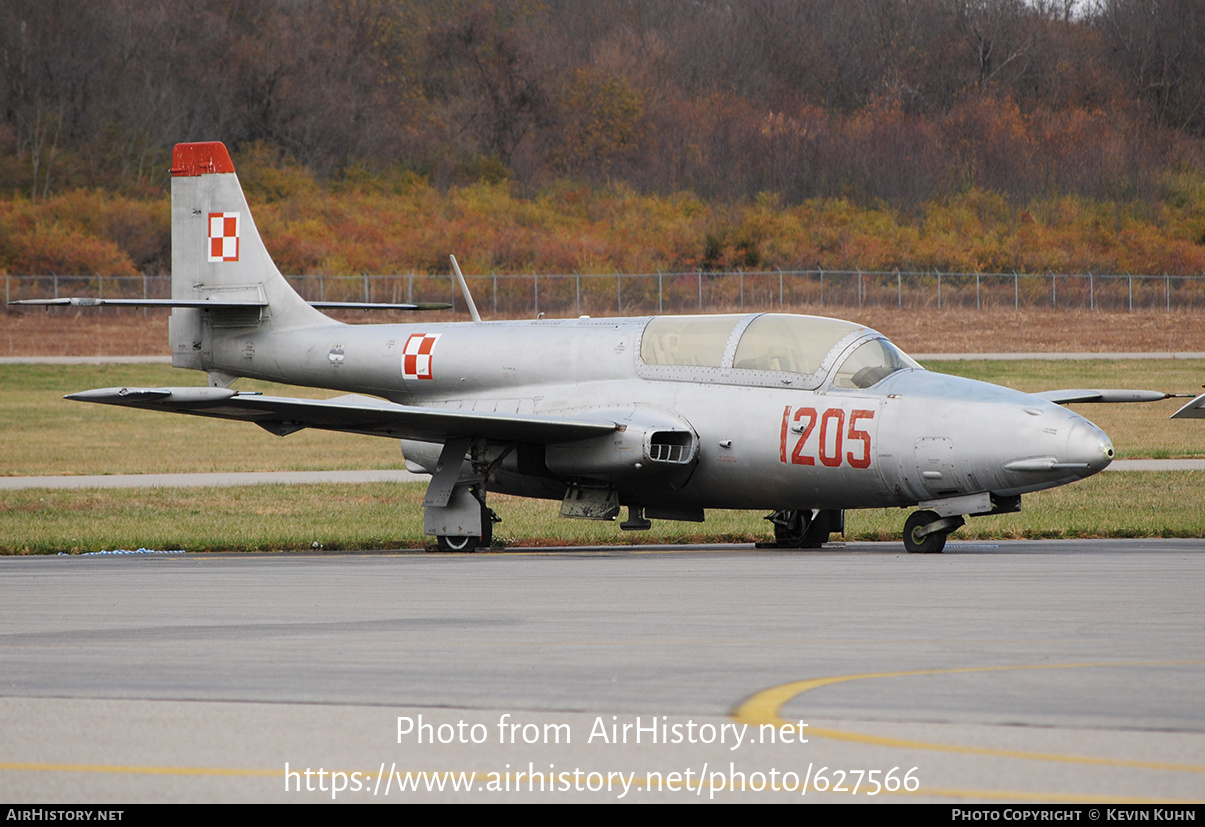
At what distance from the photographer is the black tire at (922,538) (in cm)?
1376

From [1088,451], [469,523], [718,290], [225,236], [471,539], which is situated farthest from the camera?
[718,290]

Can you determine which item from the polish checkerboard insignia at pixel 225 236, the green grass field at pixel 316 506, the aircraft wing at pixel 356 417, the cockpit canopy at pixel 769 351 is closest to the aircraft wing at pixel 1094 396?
the green grass field at pixel 316 506

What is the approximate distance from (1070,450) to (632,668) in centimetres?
695

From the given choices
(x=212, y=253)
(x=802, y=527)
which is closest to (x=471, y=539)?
(x=802, y=527)

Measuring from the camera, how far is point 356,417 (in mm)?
14711

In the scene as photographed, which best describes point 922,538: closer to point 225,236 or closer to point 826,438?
point 826,438

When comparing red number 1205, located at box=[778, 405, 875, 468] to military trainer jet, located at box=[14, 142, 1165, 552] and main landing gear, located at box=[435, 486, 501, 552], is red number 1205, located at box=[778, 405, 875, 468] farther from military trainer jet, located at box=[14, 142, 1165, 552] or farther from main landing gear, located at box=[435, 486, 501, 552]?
main landing gear, located at box=[435, 486, 501, 552]

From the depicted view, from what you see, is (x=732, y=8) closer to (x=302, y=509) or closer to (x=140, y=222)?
(x=140, y=222)

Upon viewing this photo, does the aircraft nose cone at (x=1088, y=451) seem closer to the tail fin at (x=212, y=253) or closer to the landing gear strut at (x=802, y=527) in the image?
the landing gear strut at (x=802, y=527)

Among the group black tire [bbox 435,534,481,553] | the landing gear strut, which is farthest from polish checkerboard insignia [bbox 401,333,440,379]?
the landing gear strut

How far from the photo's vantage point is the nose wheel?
539 inches

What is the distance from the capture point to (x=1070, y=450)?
502 inches

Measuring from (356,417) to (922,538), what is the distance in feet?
19.2

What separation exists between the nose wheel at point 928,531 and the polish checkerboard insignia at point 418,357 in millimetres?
6203
